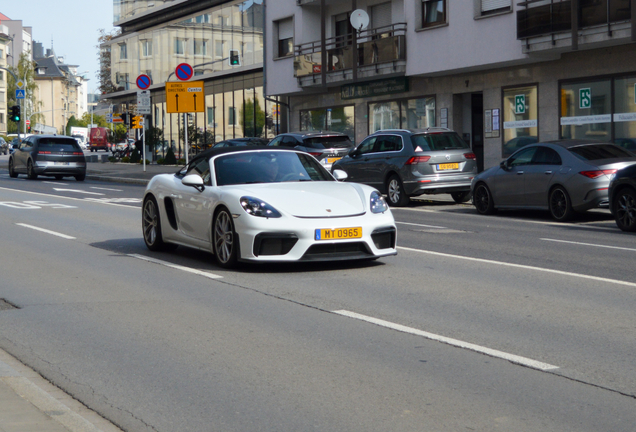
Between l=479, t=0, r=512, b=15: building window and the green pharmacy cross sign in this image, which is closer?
the green pharmacy cross sign

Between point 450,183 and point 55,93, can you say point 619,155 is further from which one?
point 55,93

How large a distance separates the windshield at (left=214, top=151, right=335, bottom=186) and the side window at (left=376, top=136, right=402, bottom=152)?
35.4ft

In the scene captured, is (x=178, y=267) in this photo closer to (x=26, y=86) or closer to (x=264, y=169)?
(x=264, y=169)

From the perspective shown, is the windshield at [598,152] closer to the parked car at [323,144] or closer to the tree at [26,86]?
the parked car at [323,144]

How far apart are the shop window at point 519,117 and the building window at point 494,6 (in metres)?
2.40

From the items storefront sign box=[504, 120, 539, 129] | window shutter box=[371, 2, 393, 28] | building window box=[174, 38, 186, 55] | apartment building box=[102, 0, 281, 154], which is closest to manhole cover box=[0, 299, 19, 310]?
storefront sign box=[504, 120, 539, 129]

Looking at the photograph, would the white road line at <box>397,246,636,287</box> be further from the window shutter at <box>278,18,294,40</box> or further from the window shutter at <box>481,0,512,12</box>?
the window shutter at <box>278,18,294,40</box>

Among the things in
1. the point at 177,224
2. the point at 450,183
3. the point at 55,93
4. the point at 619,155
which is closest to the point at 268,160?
the point at 177,224

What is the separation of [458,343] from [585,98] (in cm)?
2048

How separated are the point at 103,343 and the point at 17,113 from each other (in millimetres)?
46975

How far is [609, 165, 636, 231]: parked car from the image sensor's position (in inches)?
578

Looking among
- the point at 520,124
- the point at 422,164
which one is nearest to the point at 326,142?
the point at 422,164

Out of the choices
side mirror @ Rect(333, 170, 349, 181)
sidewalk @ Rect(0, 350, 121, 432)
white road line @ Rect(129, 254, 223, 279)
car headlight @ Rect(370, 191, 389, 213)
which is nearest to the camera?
sidewalk @ Rect(0, 350, 121, 432)

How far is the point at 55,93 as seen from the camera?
16538 cm
